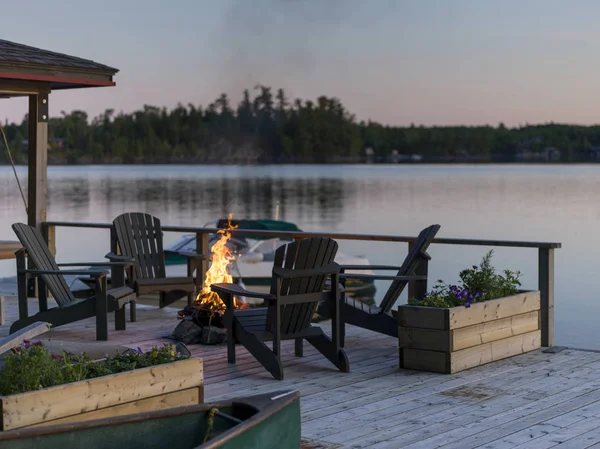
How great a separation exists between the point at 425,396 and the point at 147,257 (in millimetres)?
3232

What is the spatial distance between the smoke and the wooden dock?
1241 inches

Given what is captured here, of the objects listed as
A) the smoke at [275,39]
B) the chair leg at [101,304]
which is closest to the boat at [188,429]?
the chair leg at [101,304]

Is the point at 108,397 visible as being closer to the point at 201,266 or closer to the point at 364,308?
the point at 364,308

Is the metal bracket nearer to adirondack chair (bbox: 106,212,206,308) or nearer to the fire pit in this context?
adirondack chair (bbox: 106,212,206,308)

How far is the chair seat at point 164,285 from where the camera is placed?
7.32 metres

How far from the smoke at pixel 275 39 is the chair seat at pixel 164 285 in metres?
29.9

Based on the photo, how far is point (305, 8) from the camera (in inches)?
1635

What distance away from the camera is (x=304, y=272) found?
5527 mm

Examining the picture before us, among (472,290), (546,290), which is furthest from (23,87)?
(546,290)

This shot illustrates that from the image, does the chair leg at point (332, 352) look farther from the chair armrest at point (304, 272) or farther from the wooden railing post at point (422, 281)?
the wooden railing post at point (422, 281)

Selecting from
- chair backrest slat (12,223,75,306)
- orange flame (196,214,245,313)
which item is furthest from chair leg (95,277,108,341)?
orange flame (196,214,245,313)

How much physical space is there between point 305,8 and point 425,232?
36.4 metres

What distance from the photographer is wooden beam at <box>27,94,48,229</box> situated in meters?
8.26

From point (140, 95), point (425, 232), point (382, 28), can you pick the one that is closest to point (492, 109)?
point (382, 28)
